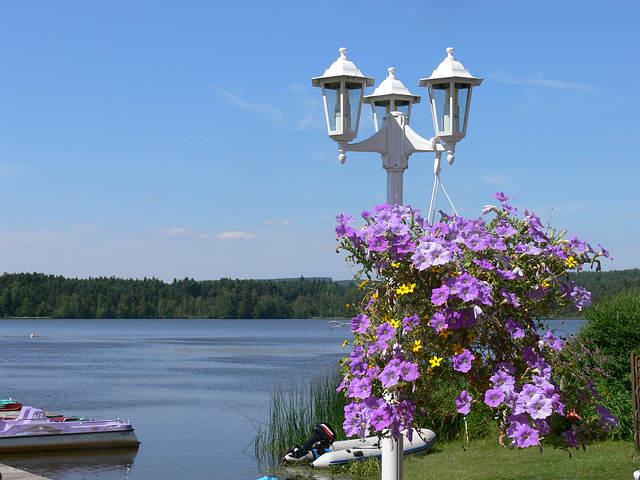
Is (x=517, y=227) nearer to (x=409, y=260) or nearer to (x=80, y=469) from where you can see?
(x=409, y=260)

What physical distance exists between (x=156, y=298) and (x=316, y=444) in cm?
12849

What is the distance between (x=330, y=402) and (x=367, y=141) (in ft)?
29.0

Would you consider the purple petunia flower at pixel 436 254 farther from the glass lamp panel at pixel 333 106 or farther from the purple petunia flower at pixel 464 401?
the glass lamp panel at pixel 333 106

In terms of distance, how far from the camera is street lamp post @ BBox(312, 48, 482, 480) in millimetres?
5871

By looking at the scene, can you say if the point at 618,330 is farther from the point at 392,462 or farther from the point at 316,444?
the point at 392,462

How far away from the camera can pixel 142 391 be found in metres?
31.9

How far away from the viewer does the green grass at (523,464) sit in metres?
8.80

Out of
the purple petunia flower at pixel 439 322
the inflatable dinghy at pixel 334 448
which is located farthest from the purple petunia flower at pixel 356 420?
the inflatable dinghy at pixel 334 448

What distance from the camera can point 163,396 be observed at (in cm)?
3020

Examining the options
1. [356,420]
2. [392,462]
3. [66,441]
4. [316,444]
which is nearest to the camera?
[356,420]

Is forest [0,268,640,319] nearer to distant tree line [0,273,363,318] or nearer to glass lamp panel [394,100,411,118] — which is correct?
distant tree line [0,273,363,318]

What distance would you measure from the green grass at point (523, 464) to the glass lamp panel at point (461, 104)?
4374 mm

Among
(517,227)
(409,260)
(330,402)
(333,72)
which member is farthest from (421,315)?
(330,402)

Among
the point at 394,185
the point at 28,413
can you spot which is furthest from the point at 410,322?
the point at 28,413
